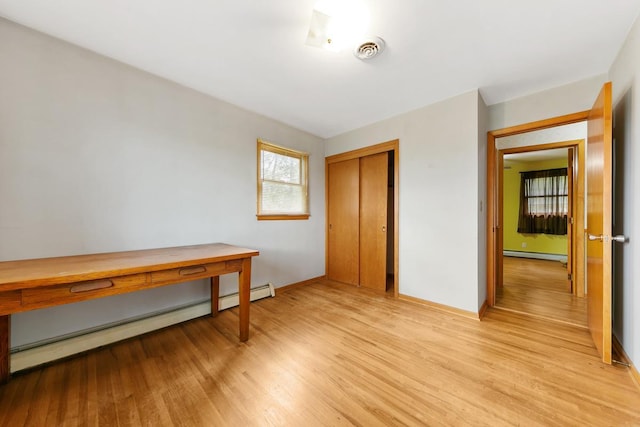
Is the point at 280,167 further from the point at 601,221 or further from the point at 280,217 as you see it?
the point at 601,221

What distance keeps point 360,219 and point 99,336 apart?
307 centimetres

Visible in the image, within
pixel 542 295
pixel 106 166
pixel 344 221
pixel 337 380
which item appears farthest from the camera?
pixel 344 221

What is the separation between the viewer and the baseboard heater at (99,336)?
1.59m

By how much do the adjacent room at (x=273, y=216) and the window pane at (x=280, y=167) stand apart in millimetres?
96

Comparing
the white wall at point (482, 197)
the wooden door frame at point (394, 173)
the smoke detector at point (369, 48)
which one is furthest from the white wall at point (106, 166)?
the white wall at point (482, 197)

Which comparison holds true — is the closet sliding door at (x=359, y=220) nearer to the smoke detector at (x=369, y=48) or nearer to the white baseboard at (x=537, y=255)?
the smoke detector at (x=369, y=48)

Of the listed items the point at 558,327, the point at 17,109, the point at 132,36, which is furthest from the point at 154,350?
the point at 558,327

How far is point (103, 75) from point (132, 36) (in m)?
0.50

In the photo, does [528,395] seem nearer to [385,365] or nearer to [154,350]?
[385,365]

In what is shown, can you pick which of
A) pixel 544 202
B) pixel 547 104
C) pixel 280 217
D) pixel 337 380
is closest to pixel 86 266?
pixel 337 380

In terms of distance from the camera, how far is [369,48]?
5.85 ft

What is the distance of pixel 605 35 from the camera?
1672 mm

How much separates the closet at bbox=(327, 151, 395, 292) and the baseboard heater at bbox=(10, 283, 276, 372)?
1.89 m

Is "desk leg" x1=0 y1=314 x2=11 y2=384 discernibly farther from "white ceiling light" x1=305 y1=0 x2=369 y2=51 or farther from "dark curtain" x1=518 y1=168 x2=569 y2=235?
"dark curtain" x1=518 y1=168 x2=569 y2=235
